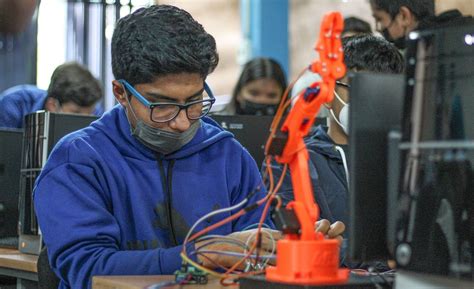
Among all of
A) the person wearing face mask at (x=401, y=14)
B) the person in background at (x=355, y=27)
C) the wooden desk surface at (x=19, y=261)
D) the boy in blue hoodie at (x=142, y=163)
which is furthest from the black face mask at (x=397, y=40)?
the wooden desk surface at (x=19, y=261)

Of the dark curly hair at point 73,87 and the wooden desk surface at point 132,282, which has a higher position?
the dark curly hair at point 73,87

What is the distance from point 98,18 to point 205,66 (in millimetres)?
3899

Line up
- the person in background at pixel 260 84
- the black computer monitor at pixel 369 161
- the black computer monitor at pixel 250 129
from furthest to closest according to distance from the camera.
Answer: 1. the person in background at pixel 260 84
2. the black computer monitor at pixel 250 129
3. the black computer monitor at pixel 369 161

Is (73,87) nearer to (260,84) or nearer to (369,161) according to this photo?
(260,84)

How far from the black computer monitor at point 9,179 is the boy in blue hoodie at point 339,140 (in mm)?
1144

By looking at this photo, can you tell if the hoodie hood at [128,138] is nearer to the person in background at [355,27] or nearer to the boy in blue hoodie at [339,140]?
the boy in blue hoodie at [339,140]

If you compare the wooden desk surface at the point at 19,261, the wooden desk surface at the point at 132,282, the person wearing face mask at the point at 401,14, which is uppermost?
the person wearing face mask at the point at 401,14

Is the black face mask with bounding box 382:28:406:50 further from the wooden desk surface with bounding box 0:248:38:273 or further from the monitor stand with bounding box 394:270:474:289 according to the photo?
the monitor stand with bounding box 394:270:474:289

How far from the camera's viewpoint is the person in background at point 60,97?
4160 mm

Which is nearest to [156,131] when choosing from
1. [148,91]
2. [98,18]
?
[148,91]

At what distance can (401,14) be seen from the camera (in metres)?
3.51

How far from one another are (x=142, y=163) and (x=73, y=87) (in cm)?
211

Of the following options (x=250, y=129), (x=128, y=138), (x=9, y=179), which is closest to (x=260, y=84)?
(x=250, y=129)

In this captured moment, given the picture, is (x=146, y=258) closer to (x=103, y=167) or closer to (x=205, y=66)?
(x=103, y=167)
